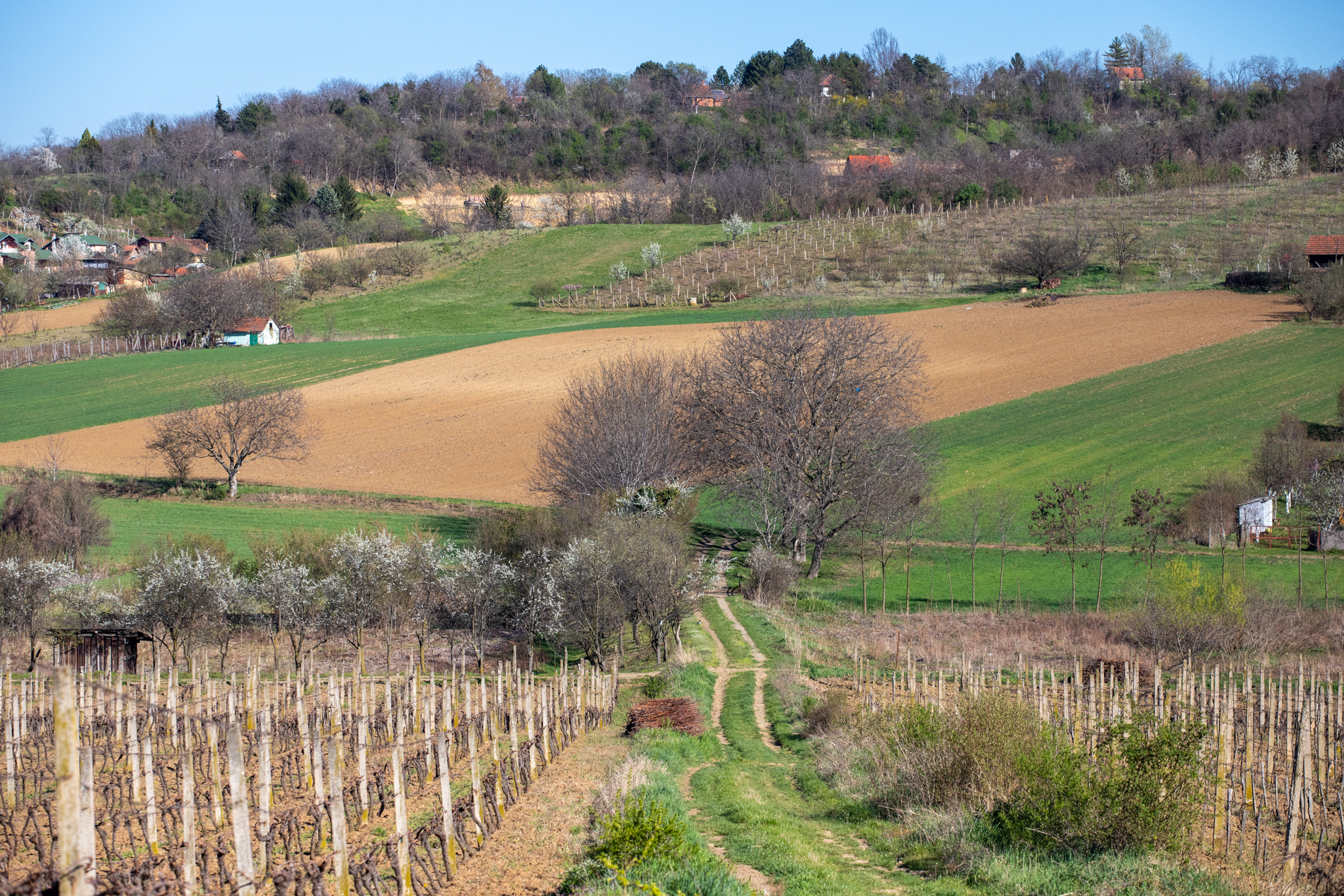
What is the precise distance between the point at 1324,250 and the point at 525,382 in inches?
2396

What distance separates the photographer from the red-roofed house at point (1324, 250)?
78.8 m

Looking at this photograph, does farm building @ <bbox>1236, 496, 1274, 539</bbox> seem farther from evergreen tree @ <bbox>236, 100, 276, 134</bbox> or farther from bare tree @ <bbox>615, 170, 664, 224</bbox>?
evergreen tree @ <bbox>236, 100, 276, 134</bbox>

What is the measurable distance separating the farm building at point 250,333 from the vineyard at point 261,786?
70449 mm

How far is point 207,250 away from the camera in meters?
134

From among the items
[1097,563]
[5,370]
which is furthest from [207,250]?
[1097,563]

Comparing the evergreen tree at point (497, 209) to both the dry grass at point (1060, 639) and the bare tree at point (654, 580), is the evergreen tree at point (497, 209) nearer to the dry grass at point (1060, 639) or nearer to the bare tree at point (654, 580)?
the bare tree at point (654, 580)

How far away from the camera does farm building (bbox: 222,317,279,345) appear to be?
9312cm

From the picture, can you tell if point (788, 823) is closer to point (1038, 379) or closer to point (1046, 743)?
point (1046, 743)

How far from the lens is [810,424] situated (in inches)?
1839

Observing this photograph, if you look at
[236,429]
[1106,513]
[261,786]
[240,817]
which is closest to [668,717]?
[261,786]

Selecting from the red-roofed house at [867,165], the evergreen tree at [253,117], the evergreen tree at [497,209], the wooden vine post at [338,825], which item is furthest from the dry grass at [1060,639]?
the evergreen tree at [253,117]

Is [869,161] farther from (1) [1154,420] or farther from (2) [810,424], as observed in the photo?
(2) [810,424]

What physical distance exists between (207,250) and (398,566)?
378 ft

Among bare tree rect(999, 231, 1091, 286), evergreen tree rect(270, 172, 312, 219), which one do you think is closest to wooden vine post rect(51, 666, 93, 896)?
bare tree rect(999, 231, 1091, 286)
